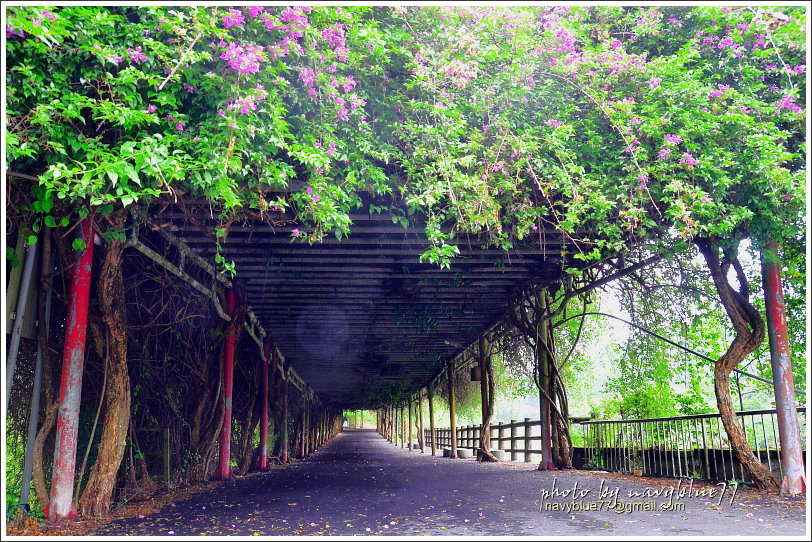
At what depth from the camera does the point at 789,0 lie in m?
4.82

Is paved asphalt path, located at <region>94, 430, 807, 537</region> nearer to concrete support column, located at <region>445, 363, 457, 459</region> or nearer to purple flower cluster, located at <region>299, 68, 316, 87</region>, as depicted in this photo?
purple flower cluster, located at <region>299, 68, 316, 87</region>

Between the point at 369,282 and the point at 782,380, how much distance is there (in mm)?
5527

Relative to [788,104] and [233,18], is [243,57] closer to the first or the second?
[233,18]

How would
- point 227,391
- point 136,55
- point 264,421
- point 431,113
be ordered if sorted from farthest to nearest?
point 264,421, point 227,391, point 431,113, point 136,55

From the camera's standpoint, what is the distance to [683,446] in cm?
787

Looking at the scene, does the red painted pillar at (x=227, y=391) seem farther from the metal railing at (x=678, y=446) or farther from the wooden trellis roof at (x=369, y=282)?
the metal railing at (x=678, y=446)

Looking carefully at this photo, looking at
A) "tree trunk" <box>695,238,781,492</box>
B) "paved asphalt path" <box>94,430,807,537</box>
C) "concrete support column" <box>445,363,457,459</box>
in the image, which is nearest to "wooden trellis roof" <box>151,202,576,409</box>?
"concrete support column" <box>445,363,457,459</box>

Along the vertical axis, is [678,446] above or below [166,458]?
below

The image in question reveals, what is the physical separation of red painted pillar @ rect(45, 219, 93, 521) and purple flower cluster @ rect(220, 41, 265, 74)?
1683 mm

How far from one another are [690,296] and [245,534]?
6.64 metres

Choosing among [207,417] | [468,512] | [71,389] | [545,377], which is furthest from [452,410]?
[71,389]

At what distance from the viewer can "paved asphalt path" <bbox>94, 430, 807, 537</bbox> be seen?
433 cm

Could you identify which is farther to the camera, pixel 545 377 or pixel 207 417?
pixel 545 377

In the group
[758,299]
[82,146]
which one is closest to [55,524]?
[82,146]
